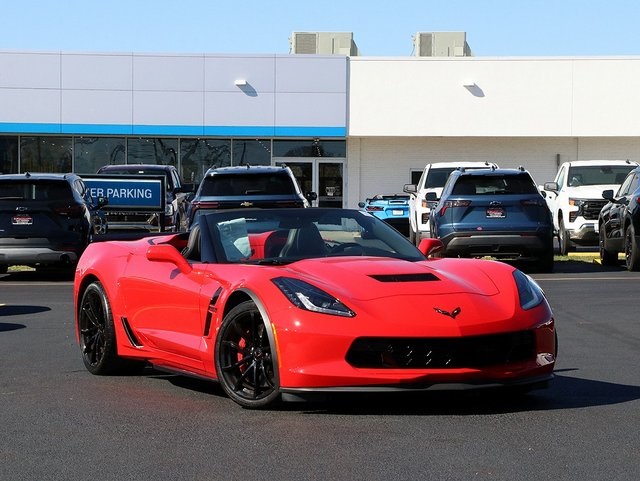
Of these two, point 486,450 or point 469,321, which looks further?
point 469,321

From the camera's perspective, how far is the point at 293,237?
8.30 metres

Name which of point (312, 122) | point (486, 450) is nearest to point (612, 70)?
point (312, 122)

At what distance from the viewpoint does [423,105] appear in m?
44.1

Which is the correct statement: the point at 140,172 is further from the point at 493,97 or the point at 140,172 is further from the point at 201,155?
the point at 493,97

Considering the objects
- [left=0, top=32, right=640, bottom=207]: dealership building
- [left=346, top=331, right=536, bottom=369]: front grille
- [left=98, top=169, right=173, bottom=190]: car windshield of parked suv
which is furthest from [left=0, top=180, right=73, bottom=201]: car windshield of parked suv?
[left=0, top=32, right=640, bottom=207]: dealership building

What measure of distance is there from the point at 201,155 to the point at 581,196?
22.4 metres

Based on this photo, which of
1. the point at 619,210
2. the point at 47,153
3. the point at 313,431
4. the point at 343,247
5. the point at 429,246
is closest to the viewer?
the point at 313,431

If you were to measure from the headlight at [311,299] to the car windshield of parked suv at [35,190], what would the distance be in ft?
43.3

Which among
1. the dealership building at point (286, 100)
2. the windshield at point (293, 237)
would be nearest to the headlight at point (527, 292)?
the windshield at point (293, 237)

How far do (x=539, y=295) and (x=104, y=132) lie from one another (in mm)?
37234

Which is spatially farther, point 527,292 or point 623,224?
point 623,224

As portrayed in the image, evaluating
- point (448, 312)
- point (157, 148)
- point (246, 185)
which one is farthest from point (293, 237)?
point (157, 148)

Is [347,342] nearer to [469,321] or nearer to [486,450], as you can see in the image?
[469,321]

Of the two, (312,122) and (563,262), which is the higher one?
(312,122)
